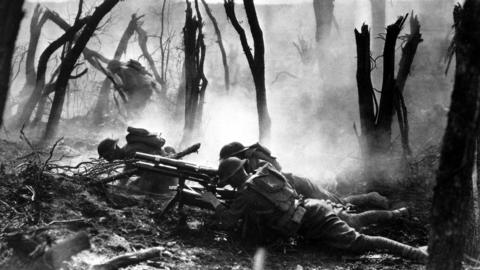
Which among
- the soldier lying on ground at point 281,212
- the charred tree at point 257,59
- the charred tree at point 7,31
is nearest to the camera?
the charred tree at point 7,31

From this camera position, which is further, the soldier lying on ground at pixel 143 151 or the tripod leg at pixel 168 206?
the soldier lying on ground at pixel 143 151

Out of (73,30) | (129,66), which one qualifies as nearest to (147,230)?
(73,30)

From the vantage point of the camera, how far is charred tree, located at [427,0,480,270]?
11.2 feet

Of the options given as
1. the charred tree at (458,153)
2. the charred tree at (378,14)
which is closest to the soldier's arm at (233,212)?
the charred tree at (458,153)

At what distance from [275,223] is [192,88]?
22.2 feet

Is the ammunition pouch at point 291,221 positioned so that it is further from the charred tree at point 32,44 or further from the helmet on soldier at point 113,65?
the helmet on soldier at point 113,65

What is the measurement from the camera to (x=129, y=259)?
456 cm

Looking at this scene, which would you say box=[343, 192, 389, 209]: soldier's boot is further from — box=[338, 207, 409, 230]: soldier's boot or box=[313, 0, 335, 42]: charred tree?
box=[313, 0, 335, 42]: charred tree

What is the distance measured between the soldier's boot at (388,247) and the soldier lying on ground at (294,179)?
4.15 feet

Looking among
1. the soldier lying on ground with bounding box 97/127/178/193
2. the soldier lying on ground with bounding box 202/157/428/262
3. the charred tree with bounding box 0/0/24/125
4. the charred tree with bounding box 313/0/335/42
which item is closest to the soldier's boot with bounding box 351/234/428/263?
the soldier lying on ground with bounding box 202/157/428/262

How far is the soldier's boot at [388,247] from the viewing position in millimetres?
5273

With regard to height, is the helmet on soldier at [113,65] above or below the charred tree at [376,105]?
above

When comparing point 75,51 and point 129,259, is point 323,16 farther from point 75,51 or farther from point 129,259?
point 129,259

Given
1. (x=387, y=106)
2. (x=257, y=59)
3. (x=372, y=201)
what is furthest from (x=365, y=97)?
(x=257, y=59)
